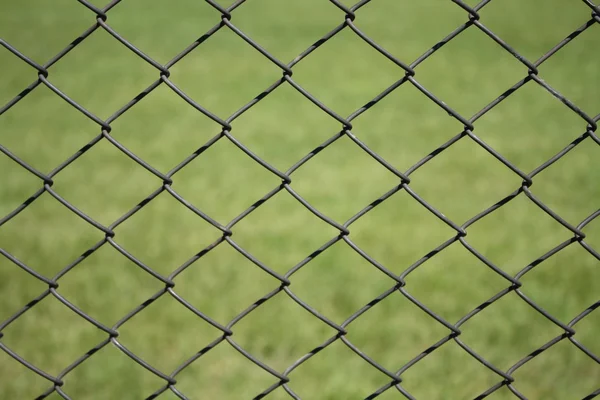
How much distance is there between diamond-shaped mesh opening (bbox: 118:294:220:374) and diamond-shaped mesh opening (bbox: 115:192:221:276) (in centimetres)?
37

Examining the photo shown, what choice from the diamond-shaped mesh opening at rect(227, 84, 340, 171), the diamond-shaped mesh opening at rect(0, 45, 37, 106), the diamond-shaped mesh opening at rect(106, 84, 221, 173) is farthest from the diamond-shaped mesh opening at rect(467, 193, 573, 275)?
the diamond-shaped mesh opening at rect(0, 45, 37, 106)

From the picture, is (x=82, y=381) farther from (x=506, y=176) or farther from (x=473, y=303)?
(x=506, y=176)

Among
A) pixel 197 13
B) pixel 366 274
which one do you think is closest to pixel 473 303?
pixel 366 274

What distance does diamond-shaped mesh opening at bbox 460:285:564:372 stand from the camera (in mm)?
2498

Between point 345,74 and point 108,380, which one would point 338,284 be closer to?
point 108,380

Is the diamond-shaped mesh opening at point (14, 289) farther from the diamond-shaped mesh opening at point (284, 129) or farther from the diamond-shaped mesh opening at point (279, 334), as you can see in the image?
the diamond-shaped mesh opening at point (284, 129)

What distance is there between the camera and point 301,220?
3.50 m

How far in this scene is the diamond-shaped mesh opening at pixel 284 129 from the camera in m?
4.39

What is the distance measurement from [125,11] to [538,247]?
6.01m

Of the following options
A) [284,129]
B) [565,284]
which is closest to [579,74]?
[284,129]

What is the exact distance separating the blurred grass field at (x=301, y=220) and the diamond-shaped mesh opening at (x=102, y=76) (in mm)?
26

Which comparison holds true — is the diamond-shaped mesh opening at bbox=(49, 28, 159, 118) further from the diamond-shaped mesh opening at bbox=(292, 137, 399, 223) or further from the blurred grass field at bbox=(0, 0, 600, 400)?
the diamond-shaped mesh opening at bbox=(292, 137, 399, 223)

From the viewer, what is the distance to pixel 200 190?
3.81m

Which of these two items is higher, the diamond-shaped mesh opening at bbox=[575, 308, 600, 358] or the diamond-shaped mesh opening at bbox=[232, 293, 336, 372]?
the diamond-shaped mesh opening at bbox=[232, 293, 336, 372]
